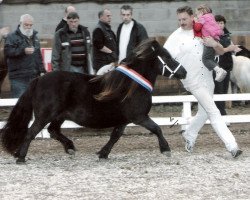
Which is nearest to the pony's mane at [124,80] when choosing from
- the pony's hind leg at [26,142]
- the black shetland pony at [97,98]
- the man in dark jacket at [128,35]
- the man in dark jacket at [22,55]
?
the black shetland pony at [97,98]

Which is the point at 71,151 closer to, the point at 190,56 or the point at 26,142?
the point at 26,142

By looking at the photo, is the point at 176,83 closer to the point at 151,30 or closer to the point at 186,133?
the point at 151,30

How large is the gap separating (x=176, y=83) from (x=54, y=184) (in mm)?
8867

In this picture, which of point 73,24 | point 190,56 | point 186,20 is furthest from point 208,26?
point 73,24

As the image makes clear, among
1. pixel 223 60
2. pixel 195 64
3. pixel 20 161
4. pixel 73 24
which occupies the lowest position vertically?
pixel 20 161

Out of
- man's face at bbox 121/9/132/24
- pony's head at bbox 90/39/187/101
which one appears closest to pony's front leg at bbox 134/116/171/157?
pony's head at bbox 90/39/187/101

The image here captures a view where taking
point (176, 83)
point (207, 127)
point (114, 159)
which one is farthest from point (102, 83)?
point (176, 83)

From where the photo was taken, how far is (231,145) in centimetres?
1170

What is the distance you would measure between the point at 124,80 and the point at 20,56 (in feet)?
9.54

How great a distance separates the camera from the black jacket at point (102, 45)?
14375mm

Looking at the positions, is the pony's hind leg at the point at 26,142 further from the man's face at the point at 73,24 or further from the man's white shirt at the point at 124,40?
the man's white shirt at the point at 124,40

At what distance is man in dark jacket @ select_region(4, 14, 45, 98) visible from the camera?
1401 centimetres

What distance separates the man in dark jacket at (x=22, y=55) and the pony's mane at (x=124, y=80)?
2441 mm

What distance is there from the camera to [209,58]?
11.9 metres
